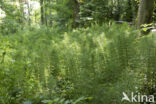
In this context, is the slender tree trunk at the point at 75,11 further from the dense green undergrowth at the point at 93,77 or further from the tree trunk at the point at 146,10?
the dense green undergrowth at the point at 93,77

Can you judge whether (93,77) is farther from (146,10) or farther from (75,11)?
(75,11)

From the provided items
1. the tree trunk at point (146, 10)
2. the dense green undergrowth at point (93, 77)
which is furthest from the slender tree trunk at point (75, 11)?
the dense green undergrowth at point (93, 77)

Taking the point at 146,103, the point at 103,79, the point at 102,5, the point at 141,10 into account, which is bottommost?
the point at 146,103

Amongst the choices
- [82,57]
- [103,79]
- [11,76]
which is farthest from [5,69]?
[103,79]

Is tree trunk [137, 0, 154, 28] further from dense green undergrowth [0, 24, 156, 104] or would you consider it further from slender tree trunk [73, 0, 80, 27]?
slender tree trunk [73, 0, 80, 27]

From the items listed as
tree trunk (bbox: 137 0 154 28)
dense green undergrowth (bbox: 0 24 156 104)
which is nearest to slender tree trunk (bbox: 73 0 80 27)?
tree trunk (bbox: 137 0 154 28)

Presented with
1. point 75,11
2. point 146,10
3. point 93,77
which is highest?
point 75,11

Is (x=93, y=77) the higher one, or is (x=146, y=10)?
(x=146, y=10)

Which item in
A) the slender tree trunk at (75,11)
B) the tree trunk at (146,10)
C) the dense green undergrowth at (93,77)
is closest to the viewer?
the dense green undergrowth at (93,77)

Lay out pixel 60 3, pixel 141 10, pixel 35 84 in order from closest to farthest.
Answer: pixel 35 84, pixel 141 10, pixel 60 3

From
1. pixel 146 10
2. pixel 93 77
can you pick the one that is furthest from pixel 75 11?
pixel 93 77

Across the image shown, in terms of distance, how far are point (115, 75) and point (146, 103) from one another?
0.44 m

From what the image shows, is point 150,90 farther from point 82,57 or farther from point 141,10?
point 141,10

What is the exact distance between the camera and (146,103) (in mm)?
1557
